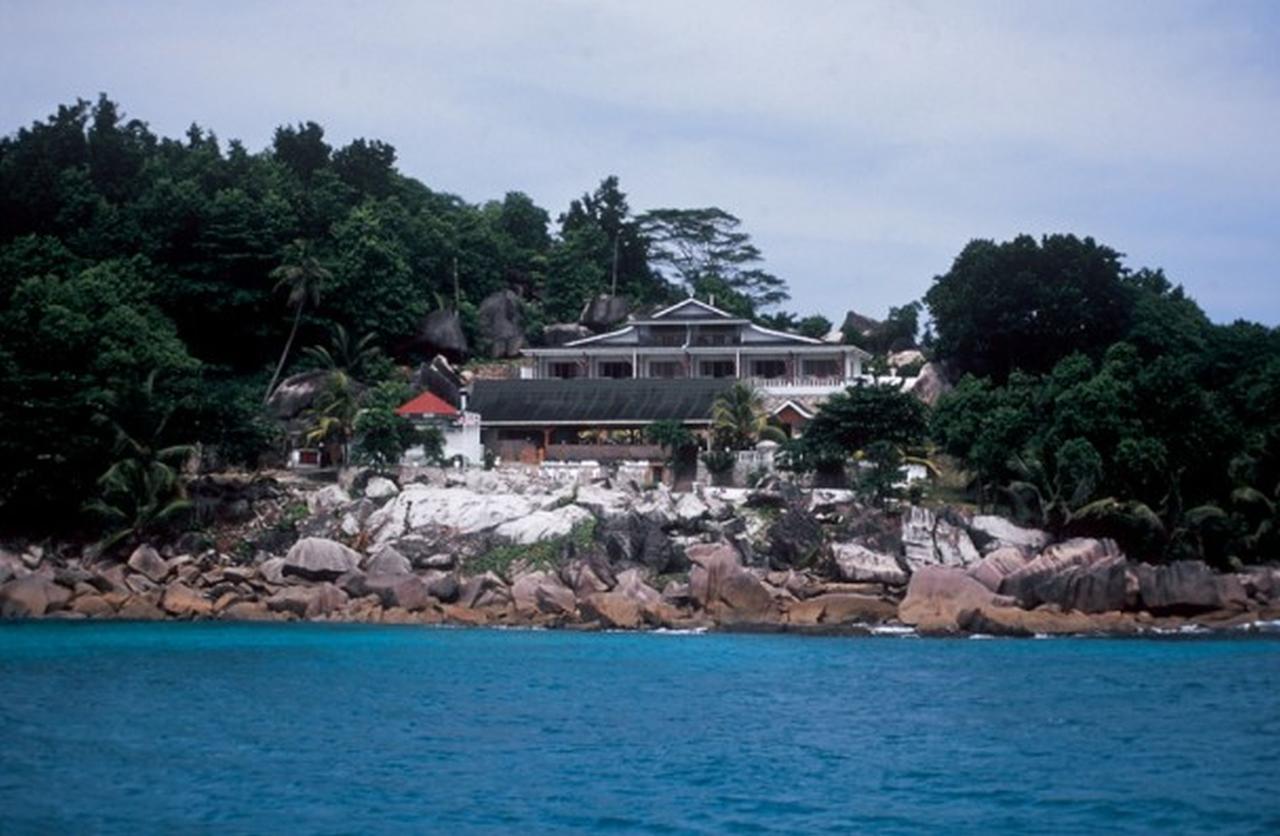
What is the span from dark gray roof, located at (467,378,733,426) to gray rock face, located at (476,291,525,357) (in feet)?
31.4

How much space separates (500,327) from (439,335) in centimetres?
429

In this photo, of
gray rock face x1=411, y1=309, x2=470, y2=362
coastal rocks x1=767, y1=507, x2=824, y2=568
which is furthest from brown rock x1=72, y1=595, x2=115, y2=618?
gray rock face x1=411, y1=309, x2=470, y2=362

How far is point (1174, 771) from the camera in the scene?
19.8 meters

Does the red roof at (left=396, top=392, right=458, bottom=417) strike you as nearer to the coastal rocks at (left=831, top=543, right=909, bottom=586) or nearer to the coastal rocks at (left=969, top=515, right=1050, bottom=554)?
the coastal rocks at (left=831, top=543, right=909, bottom=586)

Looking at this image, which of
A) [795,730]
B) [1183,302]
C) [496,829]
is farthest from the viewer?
[1183,302]

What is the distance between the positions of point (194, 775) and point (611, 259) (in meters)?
59.5

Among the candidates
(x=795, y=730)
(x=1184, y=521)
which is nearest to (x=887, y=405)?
(x=1184, y=521)

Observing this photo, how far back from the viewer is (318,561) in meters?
42.6

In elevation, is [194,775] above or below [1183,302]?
below

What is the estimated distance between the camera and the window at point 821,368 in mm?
61719

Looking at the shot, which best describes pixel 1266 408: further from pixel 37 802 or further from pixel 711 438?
pixel 37 802

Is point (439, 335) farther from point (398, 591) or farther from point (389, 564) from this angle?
point (398, 591)

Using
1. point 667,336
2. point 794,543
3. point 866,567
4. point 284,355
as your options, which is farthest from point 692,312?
point 866,567

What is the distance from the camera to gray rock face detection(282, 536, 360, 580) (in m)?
42.6
